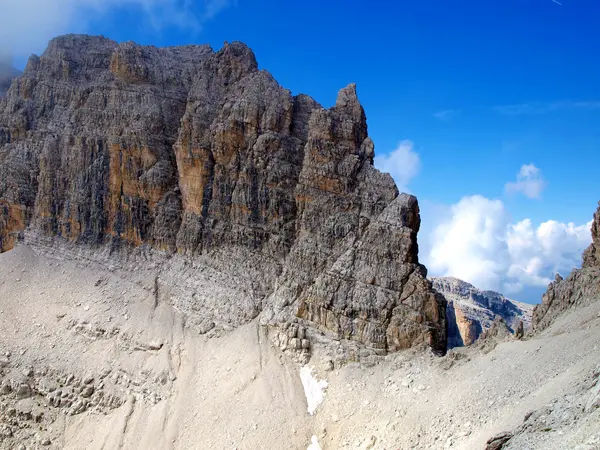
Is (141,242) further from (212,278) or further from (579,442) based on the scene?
(579,442)

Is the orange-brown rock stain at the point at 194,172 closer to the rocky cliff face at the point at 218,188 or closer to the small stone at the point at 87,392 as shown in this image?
the rocky cliff face at the point at 218,188

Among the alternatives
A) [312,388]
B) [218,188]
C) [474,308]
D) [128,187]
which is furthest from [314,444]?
[474,308]

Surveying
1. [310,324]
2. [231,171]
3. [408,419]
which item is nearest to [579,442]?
[408,419]

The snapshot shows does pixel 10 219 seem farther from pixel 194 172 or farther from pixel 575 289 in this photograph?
pixel 575 289

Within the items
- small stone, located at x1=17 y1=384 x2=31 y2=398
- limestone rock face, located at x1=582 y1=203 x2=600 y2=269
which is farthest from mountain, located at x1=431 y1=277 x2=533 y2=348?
small stone, located at x1=17 y1=384 x2=31 y2=398

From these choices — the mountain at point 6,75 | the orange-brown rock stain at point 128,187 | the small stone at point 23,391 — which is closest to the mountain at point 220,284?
the small stone at point 23,391
